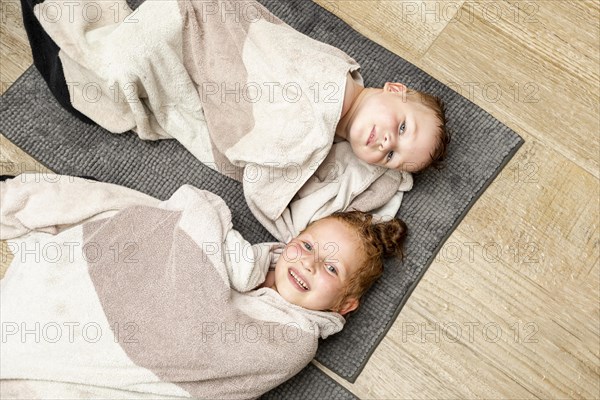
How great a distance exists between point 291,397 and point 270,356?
0.17m

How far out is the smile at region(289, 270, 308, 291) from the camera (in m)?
1.19

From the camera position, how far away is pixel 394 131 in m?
1.23

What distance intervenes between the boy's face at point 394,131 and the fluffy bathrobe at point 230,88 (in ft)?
0.18

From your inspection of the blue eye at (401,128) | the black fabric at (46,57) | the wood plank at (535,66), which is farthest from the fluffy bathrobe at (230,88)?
the wood plank at (535,66)

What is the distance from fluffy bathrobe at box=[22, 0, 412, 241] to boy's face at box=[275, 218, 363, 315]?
0.34ft

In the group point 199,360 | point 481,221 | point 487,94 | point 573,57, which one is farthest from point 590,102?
point 199,360

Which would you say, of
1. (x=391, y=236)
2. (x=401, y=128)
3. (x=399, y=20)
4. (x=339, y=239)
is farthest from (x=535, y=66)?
Answer: (x=339, y=239)

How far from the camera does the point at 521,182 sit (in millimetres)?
1392

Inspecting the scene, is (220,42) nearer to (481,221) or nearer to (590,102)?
(481,221)

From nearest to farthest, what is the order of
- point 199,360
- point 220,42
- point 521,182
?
point 199,360, point 220,42, point 521,182

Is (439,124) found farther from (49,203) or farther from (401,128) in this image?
(49,203)

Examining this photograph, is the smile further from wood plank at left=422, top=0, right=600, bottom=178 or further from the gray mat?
wood plank at left=422, top=0, right=600, bottom=178

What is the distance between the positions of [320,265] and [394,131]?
293 mm

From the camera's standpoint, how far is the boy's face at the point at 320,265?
1178 mm
